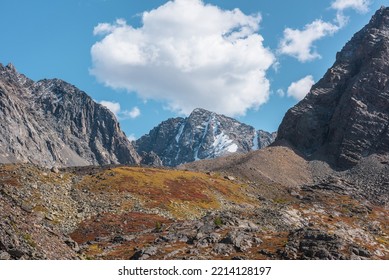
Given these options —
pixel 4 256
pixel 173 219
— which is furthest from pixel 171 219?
pixel 4 256

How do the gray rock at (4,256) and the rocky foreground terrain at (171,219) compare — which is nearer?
the gray rock at (4,256)

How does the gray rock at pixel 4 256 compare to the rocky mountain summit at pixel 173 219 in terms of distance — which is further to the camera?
the rocky mountain summit at pixel 173 219

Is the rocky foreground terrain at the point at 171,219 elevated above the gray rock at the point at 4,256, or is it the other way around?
the rocky foreground terrain at the point at 171,219

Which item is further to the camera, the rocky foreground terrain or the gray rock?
the rocky foreground terrain

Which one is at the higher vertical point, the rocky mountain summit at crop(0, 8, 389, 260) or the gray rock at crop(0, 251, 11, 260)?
the rocky mountain summit at crop(0, 8, 389, 260)

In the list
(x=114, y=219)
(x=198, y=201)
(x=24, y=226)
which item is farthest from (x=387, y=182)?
(x=24, y=226)

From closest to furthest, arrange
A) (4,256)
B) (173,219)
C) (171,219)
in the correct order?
(4,256) → (171,219) → (173,219)

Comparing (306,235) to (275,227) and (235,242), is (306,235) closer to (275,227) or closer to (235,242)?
(235,242)

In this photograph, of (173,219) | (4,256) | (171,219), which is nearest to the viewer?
(4,256)

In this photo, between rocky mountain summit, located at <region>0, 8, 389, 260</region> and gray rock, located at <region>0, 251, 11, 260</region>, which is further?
rocky mountain summit, located at <region>0, 8, 389, 260</region>

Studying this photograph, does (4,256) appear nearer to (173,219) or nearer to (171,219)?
(171,219)

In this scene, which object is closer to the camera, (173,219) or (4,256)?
(4,256)

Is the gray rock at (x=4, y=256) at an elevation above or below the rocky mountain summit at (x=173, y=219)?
below

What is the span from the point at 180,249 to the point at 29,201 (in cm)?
3465
